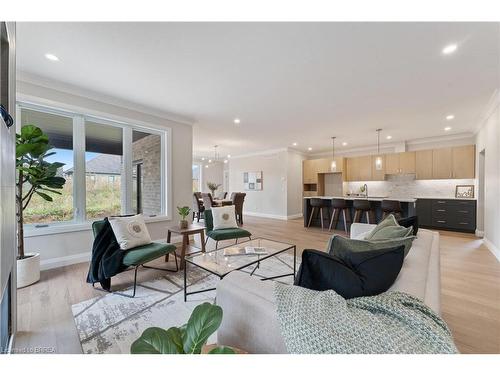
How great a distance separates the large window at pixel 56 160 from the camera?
302 centimetres

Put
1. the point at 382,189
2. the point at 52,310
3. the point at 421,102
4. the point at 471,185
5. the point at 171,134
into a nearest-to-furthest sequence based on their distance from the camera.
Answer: the point at 52,310
the point at 421,102
the point at 171,134
the point at 471,185
the point at 382,189

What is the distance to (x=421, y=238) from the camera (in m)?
2.07

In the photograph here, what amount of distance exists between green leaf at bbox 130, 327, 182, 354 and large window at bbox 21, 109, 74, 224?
3373 millimetres

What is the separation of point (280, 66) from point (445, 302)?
3.06m

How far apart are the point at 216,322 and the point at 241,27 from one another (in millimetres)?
2182

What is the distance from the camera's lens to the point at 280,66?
254 cm

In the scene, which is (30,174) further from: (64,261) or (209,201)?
Answer: (209,201)

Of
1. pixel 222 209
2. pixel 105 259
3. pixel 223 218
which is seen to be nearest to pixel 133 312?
pixel 105 259

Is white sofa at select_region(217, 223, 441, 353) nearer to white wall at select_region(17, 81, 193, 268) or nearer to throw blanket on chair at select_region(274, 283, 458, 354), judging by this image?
throw blanket on chair at select_region(274, 283, 458, 354)

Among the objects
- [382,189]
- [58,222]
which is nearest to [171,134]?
[58,222]

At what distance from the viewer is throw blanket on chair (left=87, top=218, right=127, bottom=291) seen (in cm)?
235

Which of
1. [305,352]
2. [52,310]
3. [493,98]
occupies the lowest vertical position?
[52,310]

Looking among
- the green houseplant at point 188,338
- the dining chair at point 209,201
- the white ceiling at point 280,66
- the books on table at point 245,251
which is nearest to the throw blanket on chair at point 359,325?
the green houseplant at point 188,338

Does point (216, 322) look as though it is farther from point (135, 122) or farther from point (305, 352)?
→ point (135, 122)
